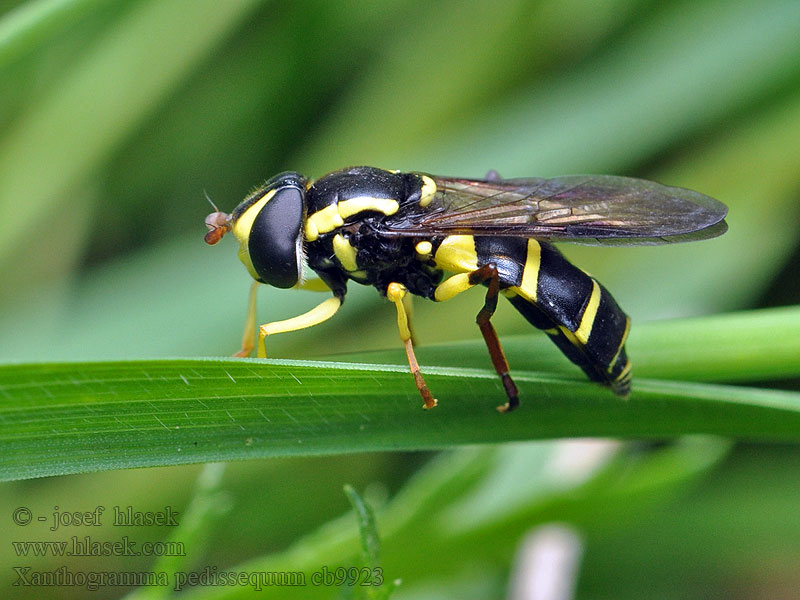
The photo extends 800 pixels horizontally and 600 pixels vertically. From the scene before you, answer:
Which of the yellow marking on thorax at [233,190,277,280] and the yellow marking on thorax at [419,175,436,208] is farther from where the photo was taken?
the yellow marking on thorax at [419,175,436,208]

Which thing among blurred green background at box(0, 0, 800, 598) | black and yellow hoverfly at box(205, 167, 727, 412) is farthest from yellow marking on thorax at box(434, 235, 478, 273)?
blurred green background at box(0, 0, 800, 598)

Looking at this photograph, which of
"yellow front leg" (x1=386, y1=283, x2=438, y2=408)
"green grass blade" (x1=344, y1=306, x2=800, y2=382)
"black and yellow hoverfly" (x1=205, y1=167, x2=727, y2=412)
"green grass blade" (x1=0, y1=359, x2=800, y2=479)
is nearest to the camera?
"green grass blade" (x1=0, y1=359, x2=800, y2=479)

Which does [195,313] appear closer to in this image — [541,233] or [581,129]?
[541,233]

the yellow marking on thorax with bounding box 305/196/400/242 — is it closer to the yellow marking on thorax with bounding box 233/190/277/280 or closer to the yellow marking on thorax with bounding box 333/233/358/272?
the yellow marking on thorax with bounding box 333/233/358/272

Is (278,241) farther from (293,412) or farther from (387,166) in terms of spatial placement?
(387,166)

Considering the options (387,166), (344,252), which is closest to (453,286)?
(344,252)

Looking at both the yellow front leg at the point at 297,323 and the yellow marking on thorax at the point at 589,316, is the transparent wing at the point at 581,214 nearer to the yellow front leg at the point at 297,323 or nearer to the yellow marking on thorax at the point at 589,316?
the yellow marking on thorax at the point at 589,316
